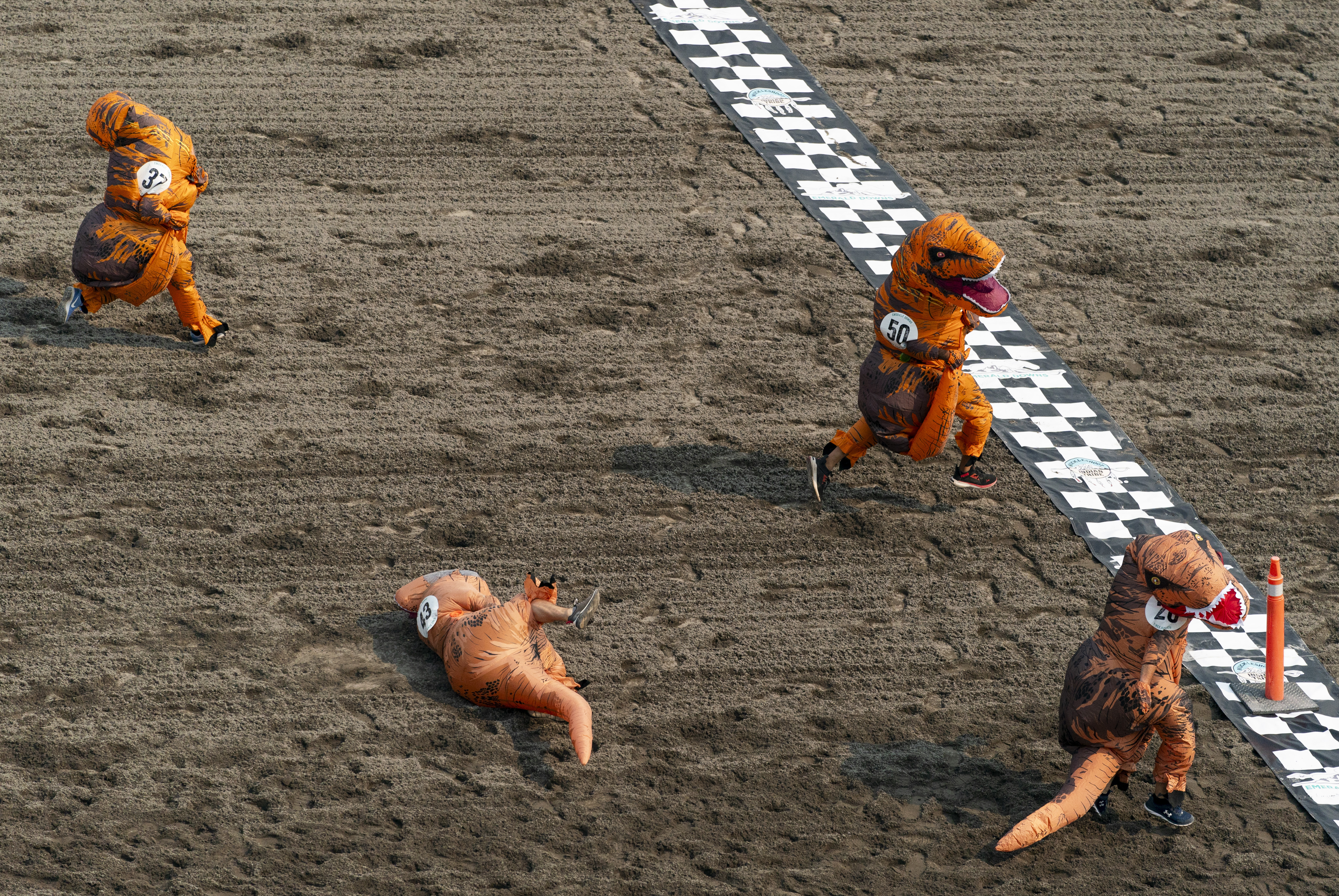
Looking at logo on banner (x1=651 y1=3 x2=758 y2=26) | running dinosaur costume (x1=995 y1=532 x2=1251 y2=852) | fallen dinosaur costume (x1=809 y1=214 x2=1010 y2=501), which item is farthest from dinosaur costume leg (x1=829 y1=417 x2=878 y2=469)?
logo on banner (x1=651 y1=3 x2=758 y2=26)

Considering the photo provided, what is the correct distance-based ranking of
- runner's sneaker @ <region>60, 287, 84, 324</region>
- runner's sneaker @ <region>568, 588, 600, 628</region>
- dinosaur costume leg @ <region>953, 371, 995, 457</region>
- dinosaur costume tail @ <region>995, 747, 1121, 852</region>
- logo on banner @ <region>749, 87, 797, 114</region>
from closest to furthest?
dinosaur costume tail @ <region>995, 747, 1121, 852</region>, runner's sneaker @ <region>568, 588, 600, 628</region>, dinosaur costume leg @ <region>953, 371, 995, 457</region>, runner's sneaker @ <region>60, 287, 84, 324</region>, logo on banner @ <region>749, 87, 797, 114</region>

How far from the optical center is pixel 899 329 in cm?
675

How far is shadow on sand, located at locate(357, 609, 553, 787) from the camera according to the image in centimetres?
573

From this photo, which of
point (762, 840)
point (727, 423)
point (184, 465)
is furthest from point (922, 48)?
point (762, 840)

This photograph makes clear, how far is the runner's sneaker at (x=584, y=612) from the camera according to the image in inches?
232

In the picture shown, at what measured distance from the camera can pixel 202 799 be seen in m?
5.46

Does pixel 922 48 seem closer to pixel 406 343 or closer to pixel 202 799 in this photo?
pixel 406 343

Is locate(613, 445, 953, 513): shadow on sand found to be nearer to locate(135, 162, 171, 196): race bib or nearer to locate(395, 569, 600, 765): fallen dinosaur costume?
locate(395, 569, 600, 765): fallen dinosaur costume

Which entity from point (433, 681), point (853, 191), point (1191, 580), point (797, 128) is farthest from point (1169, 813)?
point (797, 128)

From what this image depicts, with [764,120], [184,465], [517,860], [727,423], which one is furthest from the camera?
[764,120]

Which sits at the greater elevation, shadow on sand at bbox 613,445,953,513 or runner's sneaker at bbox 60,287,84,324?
runner's sneaker at bbox 60,287,84,324

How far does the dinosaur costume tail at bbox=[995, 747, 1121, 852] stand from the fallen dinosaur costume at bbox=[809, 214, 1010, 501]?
1802 mm

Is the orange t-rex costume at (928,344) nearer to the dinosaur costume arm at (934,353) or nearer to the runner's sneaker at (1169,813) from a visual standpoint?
the dinosaur costume arm at (934,353)

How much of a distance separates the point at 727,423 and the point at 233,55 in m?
4.69
